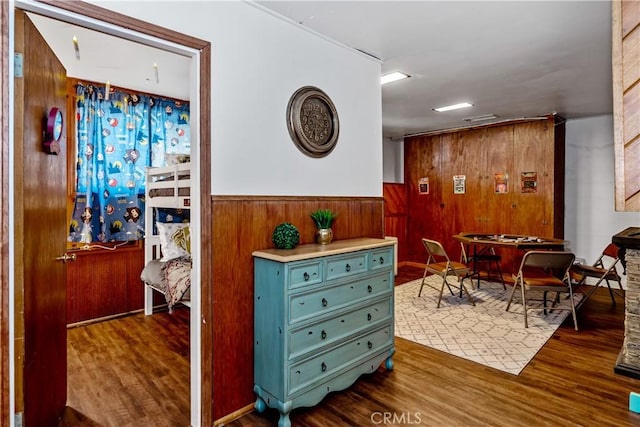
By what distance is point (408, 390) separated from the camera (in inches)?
98.9

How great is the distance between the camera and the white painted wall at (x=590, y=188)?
5.41 m

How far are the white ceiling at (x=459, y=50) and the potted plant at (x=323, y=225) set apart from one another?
4.33 feet

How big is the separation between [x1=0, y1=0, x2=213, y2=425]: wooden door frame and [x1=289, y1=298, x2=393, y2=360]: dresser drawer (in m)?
0.51

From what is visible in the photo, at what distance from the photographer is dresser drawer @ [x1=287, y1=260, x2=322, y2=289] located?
2.06 metres

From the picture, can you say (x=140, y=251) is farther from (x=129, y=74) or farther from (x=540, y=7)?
(x=540, y=7)

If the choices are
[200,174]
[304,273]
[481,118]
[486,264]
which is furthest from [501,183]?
[200,174]

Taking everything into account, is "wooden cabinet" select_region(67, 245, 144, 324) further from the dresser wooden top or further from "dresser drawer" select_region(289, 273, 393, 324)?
"dresser drawer" select_region(289, 273, 393, 324)

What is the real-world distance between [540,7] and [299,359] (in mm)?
2661

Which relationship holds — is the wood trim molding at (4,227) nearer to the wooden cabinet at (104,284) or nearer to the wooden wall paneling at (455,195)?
the wooden cabinet at (104,284)

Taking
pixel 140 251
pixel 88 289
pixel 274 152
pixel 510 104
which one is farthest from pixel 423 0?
pixel 88 289

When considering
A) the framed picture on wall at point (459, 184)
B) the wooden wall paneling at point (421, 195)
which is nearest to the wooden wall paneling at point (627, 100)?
the framed picture on wall at point (459, 184)

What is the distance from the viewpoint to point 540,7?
2.32 meters

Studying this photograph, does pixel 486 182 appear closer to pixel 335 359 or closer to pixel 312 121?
pixel 312 121

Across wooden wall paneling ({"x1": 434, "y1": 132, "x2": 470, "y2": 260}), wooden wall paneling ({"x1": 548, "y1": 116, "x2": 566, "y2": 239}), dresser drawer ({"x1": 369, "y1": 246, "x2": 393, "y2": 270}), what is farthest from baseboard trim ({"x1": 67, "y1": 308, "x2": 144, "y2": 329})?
wooden wall paneling ({"x1": 548, "y1": 116, "x2": 566, "y2": 239})
